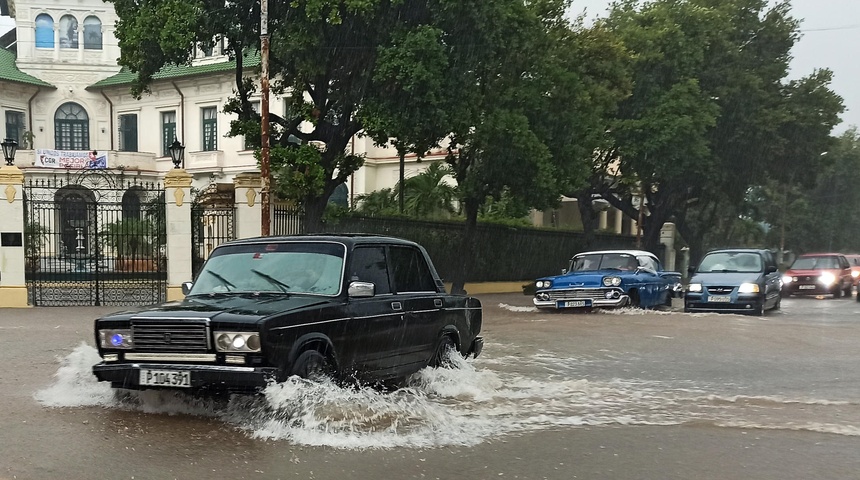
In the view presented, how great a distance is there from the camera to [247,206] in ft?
67.6

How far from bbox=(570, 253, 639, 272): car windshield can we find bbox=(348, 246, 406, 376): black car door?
12378 millimetres

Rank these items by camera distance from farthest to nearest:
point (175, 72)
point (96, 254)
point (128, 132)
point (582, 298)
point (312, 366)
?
point (128, 132), point (175, 72), point (96, 254), point (582, 298), point (312, 366)

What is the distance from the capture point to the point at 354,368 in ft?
25.0

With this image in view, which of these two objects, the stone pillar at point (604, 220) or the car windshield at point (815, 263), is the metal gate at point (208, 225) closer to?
the car windshield at point (815, 263)

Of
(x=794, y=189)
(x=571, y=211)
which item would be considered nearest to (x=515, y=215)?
(x=571, y=211)

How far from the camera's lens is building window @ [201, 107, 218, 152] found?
142ft

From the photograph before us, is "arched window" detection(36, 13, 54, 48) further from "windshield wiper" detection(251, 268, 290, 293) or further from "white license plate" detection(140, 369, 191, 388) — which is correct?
"white license plate" detection(140, 369, 191, 388)

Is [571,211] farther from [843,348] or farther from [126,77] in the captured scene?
[843,348]

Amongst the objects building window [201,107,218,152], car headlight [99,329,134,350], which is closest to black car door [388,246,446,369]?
car headlight [99,329,134,350]

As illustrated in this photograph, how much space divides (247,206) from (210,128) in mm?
24496

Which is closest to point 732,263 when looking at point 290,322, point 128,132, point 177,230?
point 177,230

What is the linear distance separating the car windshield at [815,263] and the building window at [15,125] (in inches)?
1481

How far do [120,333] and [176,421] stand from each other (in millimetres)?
907

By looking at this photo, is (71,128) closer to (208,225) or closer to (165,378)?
(208,225)
